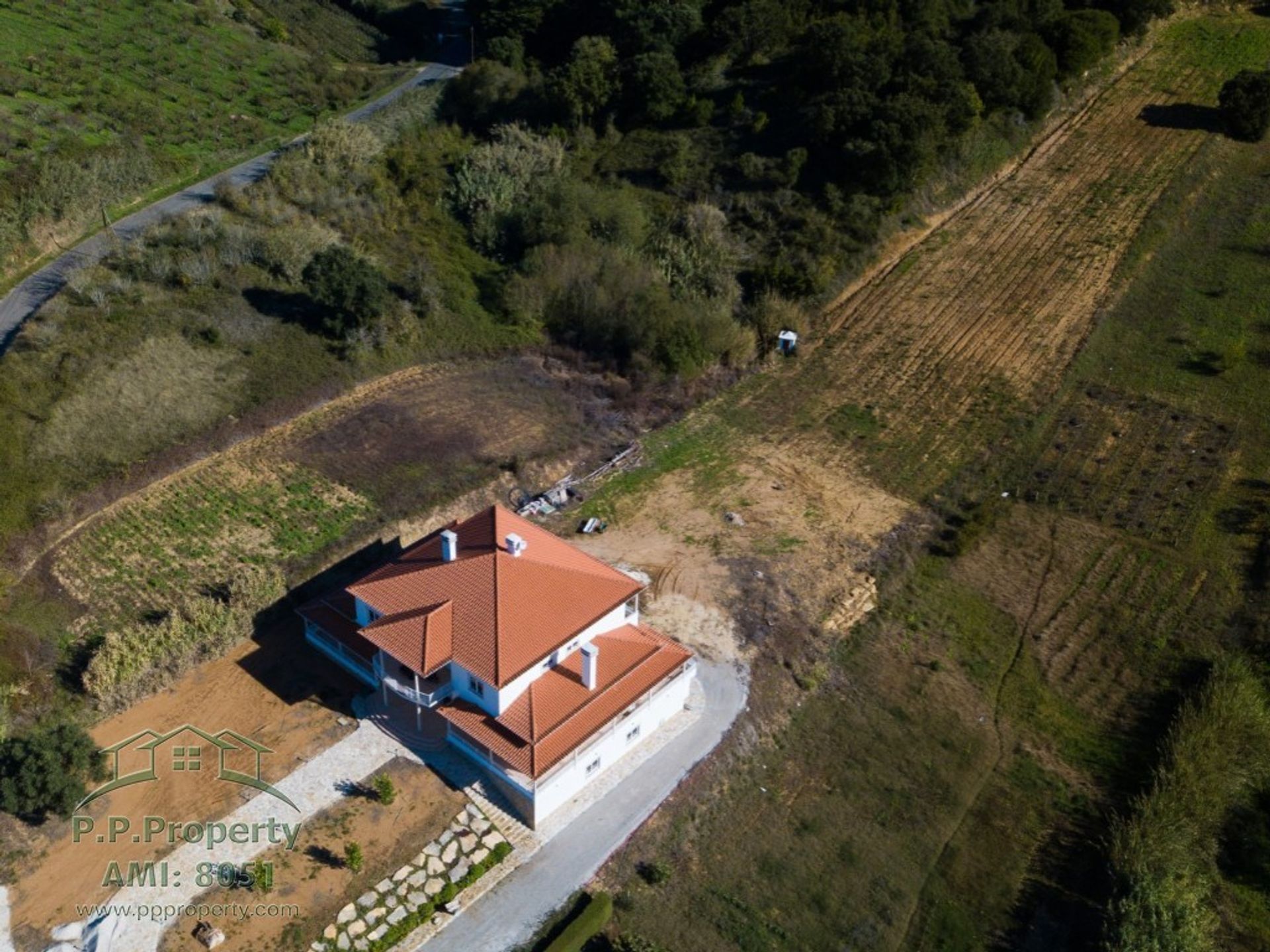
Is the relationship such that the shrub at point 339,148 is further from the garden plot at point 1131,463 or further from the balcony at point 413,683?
the garden plot at point 1131,463

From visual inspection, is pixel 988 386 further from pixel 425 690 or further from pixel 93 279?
pixel 93 279

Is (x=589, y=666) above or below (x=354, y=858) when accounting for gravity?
above

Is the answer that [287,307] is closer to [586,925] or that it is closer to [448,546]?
[448,546]

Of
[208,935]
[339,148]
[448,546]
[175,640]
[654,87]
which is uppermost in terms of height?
[654,87]

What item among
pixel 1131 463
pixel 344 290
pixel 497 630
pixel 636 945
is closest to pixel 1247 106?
pixel 1131 463

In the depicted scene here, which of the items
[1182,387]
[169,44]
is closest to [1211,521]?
[1182,387]

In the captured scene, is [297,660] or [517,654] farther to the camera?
[297,660]

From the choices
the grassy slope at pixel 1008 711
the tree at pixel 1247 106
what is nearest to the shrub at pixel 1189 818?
the grassy slope at pixel 1008 711
